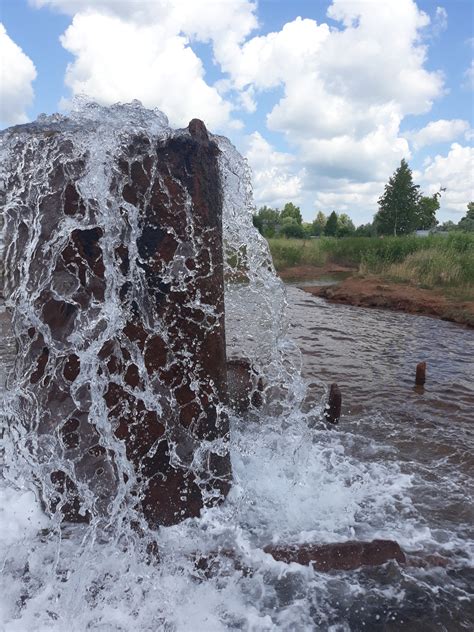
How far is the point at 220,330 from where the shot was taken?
3.01 meters

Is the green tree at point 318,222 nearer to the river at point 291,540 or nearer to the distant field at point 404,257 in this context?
the distant field at point 404,257

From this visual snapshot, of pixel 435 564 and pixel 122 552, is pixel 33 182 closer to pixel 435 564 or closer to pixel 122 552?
pixel 122 552

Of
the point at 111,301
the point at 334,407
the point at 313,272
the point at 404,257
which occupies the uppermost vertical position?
the point at 404,257

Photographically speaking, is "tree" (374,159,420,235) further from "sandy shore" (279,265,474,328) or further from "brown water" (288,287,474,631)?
"brown water" (288,287,474,631)

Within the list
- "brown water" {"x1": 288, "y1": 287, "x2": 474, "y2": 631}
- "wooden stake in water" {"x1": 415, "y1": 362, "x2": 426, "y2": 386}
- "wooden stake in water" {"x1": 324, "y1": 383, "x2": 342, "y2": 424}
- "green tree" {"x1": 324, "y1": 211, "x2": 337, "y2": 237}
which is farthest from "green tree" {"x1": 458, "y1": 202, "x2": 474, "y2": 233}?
"wooden stake in water" {"x1": 324, "y1": 383, "x2": 342, "y2": 424}

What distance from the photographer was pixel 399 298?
48.6ft

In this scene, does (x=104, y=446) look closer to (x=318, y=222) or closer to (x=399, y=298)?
(x=399, y=298)

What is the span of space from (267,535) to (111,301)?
1.80 m

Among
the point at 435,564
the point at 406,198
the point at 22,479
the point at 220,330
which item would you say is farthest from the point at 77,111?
the point at 406,198

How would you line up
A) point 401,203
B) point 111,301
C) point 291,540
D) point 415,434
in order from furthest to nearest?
point 401,203 < point 415,434 < point 291,540 < point 111,301

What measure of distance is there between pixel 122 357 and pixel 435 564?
2.24 meters

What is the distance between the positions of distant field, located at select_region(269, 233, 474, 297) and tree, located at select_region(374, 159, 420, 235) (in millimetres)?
20350

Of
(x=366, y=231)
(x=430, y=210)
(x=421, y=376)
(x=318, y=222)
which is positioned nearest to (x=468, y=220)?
(x=430, y=210)

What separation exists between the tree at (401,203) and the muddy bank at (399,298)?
30530mm
